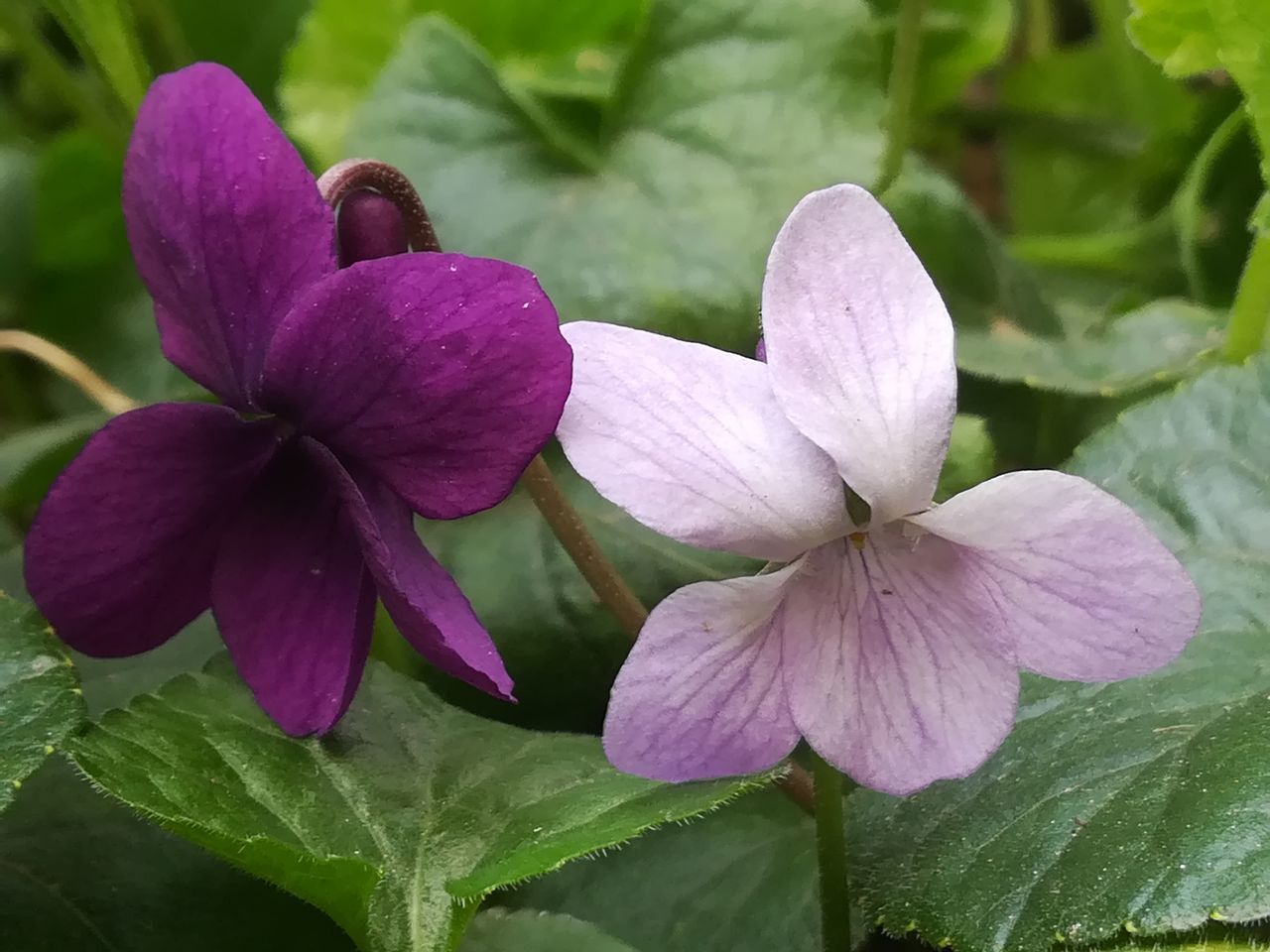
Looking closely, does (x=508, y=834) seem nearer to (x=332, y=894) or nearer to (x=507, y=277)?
(x=332, y=894)

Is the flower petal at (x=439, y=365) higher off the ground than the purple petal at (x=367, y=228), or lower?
lower

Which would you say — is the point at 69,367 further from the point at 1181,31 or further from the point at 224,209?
the point at 1181,31

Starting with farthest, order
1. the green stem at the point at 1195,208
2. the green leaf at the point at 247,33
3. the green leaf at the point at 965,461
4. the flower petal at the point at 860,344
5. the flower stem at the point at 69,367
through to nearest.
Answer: the green leaf at the point at 247,33, the green stem at the point at 1195,208, the flower stem at the point at 69,367, the green leaf at the point at 965,461, the flower petal at the point at 860,344

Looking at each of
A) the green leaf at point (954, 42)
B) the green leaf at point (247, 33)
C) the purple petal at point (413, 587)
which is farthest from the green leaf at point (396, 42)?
the purple petal at point (413, 587)

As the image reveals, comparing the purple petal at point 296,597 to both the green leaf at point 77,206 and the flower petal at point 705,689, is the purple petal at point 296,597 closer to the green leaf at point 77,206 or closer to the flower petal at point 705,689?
the flower petal at point 705,689

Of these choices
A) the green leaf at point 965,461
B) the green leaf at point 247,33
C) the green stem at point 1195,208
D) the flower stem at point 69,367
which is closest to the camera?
the green leaf at point 965,461

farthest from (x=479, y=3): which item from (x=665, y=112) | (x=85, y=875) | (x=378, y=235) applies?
(x=85, y=875)

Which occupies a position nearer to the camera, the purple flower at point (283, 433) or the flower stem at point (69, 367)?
the purple flower at point (283, 433)
